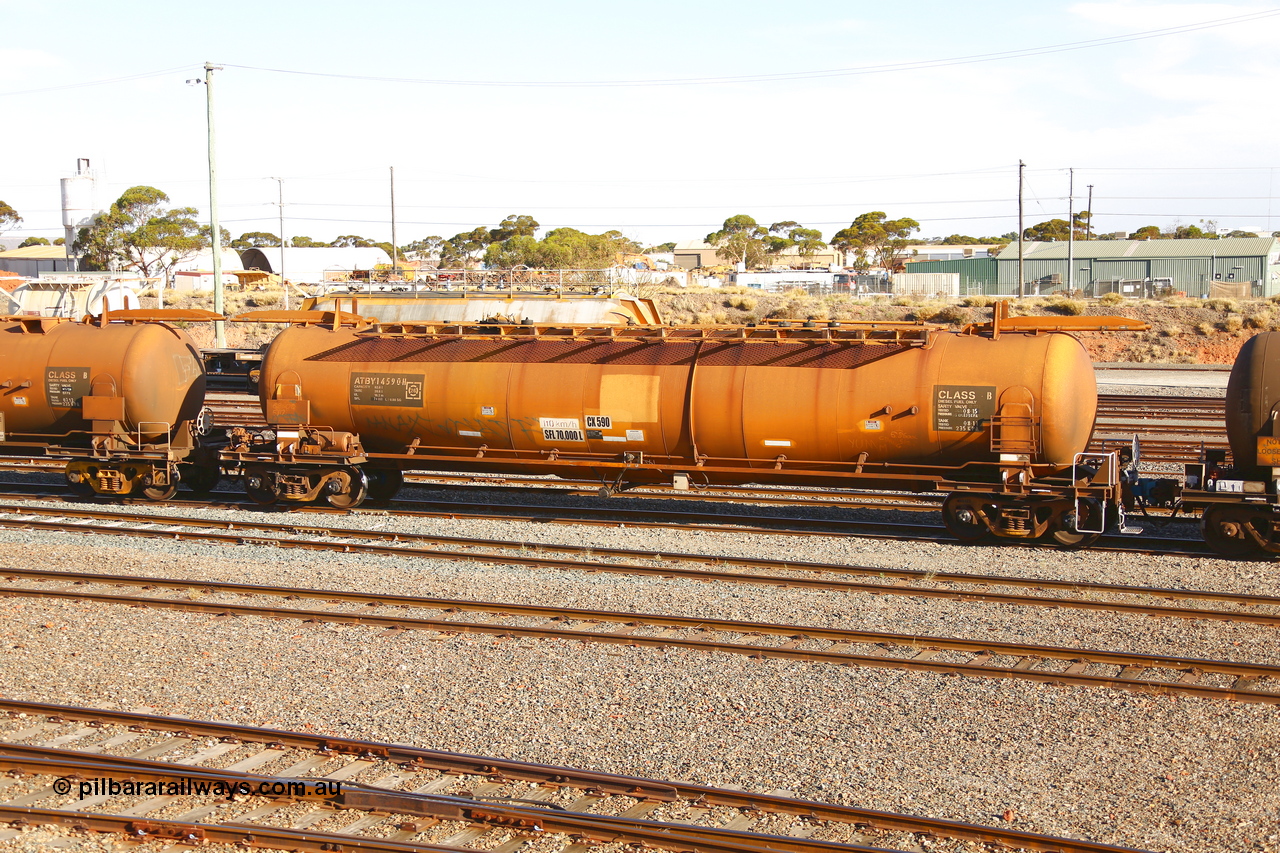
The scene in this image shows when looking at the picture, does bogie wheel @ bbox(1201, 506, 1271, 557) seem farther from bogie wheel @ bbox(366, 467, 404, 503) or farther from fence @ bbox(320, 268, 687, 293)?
fence @ bbox(320, 268, 687, 293)

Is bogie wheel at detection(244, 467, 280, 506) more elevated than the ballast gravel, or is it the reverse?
bogie wheel at detection(244, 467, 280, 506)

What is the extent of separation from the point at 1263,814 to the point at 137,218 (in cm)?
9982

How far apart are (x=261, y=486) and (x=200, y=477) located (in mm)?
2392

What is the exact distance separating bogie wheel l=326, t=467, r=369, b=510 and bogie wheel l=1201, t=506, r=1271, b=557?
13773mm

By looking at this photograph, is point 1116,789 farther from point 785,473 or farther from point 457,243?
point 457,243

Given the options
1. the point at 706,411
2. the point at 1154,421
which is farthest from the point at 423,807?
the point at 1154,421

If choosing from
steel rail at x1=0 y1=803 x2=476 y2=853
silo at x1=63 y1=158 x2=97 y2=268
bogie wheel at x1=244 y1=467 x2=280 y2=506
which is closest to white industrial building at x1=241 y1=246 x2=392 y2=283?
silo at x1=63 y1=158 x2=97 y2=268

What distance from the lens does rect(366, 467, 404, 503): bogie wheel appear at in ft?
65.2

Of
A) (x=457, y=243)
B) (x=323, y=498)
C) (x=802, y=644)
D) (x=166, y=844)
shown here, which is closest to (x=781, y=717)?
(x=802, y=644)

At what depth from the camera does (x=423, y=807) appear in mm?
7645

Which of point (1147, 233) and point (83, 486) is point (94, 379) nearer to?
point (83, 486)

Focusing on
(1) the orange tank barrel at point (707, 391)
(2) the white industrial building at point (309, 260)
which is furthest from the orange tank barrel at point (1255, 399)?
(2) the white industrial building at point (309, 260)

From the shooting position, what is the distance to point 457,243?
132 meters

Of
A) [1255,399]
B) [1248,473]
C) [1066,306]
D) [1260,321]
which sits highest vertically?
[1066,306]
